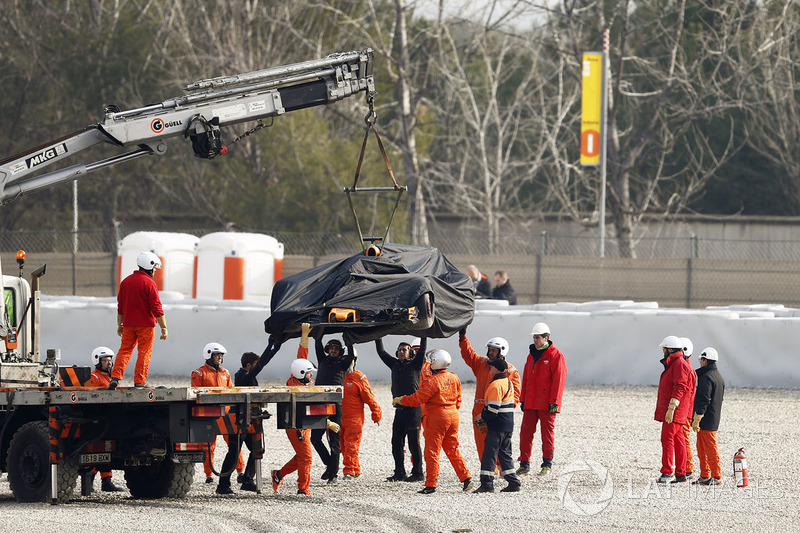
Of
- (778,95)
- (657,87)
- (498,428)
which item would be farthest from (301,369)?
(657,87)

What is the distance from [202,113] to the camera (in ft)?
43.3

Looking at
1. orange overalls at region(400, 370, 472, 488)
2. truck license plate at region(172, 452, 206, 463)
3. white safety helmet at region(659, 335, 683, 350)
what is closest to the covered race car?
orange overalls at region(400, 370, 472, 488)

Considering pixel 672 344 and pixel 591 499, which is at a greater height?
pixel 672 344

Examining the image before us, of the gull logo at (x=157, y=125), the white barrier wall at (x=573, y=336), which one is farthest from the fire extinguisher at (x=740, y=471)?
the white barrier wall at (x=573, y=336)

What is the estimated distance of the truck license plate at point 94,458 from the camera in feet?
37.2

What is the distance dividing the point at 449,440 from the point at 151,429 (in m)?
2.98

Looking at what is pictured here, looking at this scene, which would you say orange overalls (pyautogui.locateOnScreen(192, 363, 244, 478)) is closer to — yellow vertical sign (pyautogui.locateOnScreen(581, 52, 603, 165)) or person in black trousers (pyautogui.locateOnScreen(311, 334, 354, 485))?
person in black trousers (pyautogui.locateOnScreen(311, 334, 354, 485))

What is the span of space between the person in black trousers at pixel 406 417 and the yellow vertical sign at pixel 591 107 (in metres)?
15.9

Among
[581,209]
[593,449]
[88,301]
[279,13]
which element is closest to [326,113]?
[279,13]

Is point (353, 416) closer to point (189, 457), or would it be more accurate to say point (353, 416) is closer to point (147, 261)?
point (189, 457)

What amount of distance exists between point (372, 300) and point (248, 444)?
1872 millimetres

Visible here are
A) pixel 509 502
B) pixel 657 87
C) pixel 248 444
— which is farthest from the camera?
pixel 657 87

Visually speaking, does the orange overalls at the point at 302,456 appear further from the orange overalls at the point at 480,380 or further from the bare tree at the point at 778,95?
the bare tree at the point at 778,95

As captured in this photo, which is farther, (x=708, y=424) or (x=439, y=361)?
(x=708, y=424)
